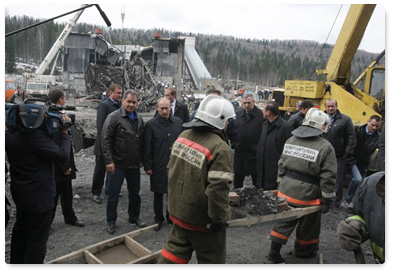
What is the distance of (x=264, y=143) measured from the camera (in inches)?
194

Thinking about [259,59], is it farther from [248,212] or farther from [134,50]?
[248,212]

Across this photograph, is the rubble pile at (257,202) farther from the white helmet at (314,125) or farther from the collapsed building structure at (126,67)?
the collapsed building structure at (126,67)

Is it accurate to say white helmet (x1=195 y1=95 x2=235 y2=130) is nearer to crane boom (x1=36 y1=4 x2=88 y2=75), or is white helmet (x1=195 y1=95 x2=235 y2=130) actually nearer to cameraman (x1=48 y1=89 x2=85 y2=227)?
cameraman (x1=48 y1=89 x2=85 y2=227)

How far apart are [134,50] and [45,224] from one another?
2010 inches

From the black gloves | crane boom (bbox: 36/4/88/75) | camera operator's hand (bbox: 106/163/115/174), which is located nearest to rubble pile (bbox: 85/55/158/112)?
crane boom (bbox: 36/4/88/75)

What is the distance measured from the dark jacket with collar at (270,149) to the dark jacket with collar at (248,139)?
0.36m

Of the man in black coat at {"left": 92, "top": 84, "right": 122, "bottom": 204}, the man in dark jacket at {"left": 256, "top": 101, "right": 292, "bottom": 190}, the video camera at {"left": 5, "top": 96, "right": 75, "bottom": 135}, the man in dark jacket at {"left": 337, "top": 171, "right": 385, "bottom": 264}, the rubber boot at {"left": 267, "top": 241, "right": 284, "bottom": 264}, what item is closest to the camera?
the man in dark jacket at {"left": 337, "top": 171, "right": 385, "bottom": 264}

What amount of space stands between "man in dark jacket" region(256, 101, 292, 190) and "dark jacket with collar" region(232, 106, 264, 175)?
1.19 ft

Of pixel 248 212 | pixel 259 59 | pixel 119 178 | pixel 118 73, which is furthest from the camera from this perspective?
pixel 259 59

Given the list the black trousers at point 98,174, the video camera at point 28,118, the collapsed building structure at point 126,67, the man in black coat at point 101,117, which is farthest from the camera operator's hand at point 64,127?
the collapsed building structure at point 126,67

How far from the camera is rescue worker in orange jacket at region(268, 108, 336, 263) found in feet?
11.6

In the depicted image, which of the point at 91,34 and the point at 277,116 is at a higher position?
the point at 91,34

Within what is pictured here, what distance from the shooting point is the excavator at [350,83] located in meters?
7.02
